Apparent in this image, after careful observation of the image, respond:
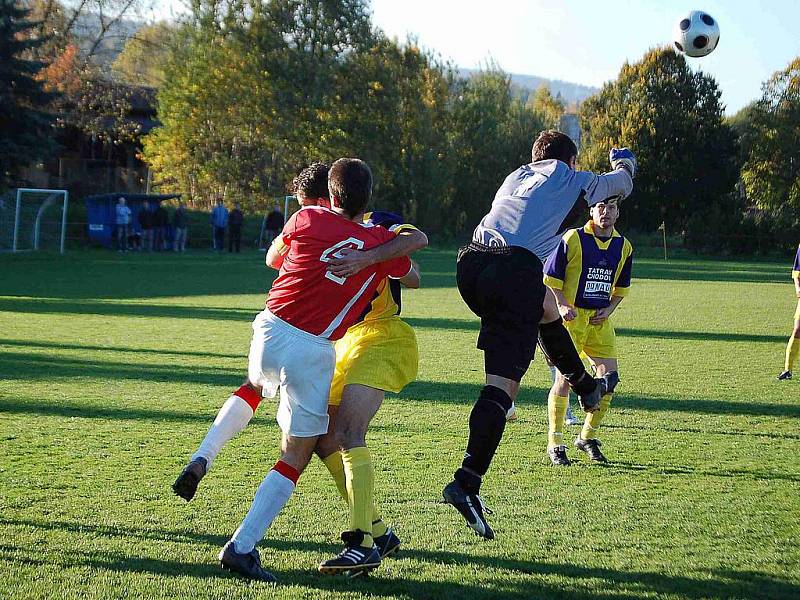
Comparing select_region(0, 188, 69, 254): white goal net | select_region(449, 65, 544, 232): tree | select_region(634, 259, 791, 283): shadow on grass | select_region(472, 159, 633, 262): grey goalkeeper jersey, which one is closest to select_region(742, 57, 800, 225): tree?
select_region(634, 259, 791, 283): shadow on grass

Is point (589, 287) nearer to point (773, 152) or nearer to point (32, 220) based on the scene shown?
point (32, 220)

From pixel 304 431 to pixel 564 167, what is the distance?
6.67 ft

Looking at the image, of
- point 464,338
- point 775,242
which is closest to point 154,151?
point 775,242

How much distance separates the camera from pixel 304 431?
14.2 ft

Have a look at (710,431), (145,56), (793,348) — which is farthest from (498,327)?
(145,56)

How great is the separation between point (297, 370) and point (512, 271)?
4.53 feet

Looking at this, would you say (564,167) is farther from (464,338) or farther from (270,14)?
(270,14)

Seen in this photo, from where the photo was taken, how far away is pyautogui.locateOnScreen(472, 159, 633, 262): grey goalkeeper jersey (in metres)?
5.13

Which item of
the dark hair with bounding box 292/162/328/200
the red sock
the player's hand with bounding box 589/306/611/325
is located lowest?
the red sock

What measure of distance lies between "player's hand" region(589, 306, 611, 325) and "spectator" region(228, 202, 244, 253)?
31441mm

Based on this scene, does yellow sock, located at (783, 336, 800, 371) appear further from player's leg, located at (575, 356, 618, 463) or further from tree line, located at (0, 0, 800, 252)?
tree line, located at (0, 0, 800, 252)

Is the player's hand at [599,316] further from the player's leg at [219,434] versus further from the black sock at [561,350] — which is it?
the player's leg at [219,434]

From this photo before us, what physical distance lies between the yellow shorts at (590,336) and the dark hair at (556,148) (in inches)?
79.7

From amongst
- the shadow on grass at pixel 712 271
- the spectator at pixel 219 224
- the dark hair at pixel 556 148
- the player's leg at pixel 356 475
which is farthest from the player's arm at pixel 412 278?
the spectator at pixel 219 224
